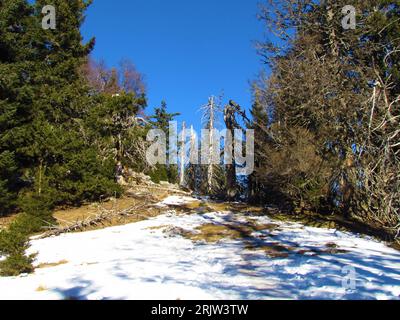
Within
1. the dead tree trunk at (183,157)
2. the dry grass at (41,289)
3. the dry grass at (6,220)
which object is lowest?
the dry grass at (6,220)

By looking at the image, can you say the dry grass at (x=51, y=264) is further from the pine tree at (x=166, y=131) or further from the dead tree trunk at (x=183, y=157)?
the dead tree trunk at (x=183, y=157)

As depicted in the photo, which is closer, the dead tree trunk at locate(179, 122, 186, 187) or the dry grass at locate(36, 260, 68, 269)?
the dry grass at locate(36, 260, 68, 269)

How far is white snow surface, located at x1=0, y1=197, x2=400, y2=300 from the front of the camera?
4363 mm

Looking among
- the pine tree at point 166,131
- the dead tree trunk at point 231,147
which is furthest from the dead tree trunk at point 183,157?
the dead tree trunk at point 231,147

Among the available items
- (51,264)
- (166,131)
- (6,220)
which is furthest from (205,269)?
(166,131)

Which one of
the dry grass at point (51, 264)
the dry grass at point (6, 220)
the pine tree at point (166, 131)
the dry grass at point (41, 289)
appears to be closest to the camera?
the dry grass at point (41, 289)

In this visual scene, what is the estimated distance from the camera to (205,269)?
5.69m

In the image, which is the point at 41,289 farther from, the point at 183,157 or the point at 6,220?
the point at 183,157

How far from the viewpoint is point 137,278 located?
5062mm

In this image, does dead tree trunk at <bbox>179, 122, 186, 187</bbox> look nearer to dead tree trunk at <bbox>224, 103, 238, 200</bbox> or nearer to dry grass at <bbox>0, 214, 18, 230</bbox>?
dead tree trunk at <bbox>224, 103, 238, 200</bbox>

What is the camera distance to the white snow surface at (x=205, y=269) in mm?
4363

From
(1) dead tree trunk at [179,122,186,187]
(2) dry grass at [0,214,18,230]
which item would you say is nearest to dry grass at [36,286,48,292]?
(2) dry grass at [0,214,18,230]

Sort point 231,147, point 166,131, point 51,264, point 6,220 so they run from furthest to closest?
1. point 166,131
2. point 231,147
3. point 6,220
4. point 51,264

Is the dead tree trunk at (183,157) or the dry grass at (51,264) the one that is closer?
the dry grass at (51,264)
